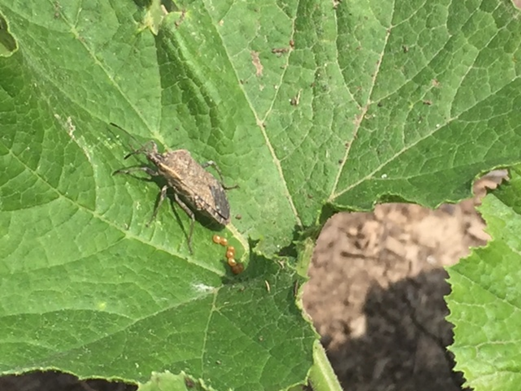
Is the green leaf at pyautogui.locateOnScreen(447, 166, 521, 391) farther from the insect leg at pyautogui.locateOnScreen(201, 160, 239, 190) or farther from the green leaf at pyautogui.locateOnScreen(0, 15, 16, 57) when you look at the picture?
the green leaf at pyautogui.locateOnScreen(0, 15, 16, 57)

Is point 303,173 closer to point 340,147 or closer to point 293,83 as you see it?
point 340,147

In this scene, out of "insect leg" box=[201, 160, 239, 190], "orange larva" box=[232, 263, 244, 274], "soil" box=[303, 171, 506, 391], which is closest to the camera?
"orange larva" box=[232, 263, 244, 274]

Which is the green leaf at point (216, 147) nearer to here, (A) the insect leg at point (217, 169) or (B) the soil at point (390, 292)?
(A) the insect leg at point (217, 169)

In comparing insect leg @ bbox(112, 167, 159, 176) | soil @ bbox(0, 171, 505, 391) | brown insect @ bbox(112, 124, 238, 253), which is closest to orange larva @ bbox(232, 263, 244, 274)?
brown insect @ bbox(112, 124, 238, 253)

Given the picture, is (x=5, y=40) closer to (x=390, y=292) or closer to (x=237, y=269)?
(x=237, y=269)

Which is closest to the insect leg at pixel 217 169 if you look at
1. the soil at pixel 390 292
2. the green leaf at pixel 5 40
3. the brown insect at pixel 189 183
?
the brown insect at pixel 189 183

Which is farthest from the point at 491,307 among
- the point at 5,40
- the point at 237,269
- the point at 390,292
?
the point at 5,40

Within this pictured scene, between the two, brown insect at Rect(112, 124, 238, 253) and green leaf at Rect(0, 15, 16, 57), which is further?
brown insect at Rect(112, 124, 238, 253)
